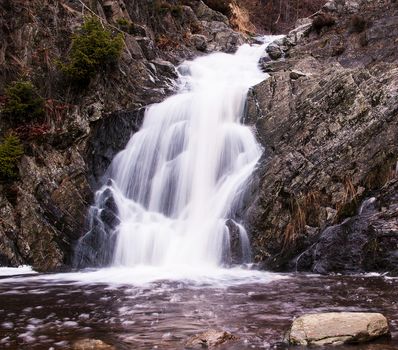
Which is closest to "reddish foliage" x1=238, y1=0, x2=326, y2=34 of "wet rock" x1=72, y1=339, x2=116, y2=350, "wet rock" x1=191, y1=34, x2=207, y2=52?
"wet rock" x1=191, y1=34, x2=207, y2=52

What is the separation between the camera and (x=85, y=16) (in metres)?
19.5

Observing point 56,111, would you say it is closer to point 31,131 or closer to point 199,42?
point 31,131

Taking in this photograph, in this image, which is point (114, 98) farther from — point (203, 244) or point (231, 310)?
point (231, 310)

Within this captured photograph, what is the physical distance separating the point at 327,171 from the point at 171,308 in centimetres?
686

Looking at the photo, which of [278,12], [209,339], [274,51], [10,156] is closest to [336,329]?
[209,339]

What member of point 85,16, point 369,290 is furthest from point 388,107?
point 85,16

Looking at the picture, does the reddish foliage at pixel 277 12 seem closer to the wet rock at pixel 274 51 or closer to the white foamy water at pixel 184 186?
the wet rock at pixel 274 51

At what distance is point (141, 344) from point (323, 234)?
7079 mm

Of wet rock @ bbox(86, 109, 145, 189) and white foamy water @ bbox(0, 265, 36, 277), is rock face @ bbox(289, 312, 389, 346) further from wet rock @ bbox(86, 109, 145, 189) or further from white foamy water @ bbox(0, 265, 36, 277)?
wet rock @ bbox(86, 109, 145, 189)

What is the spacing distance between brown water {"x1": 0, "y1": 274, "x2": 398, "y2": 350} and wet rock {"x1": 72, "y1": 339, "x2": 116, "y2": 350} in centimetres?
16

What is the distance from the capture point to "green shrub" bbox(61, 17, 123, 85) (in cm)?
1683

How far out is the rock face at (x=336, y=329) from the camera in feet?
18.4

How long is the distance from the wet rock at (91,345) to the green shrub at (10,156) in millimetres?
9286

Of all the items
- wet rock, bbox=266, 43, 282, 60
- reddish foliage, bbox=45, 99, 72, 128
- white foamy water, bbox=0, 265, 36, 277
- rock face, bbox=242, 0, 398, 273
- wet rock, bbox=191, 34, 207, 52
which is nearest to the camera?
rock face, bbox=242, 0, 398, 273
